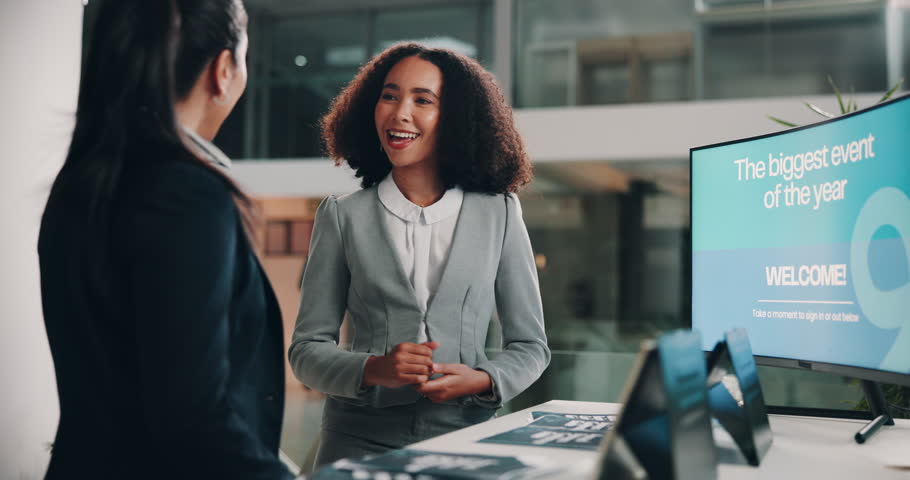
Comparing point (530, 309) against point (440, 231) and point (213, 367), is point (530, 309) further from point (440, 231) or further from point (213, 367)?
point (213, 367)

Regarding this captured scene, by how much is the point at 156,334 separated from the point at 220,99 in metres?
0.36

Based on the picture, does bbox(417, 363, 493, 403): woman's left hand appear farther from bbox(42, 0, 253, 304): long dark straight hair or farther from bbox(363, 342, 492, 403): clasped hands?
bbox(42, 0, 253, 304): long dark straight hair

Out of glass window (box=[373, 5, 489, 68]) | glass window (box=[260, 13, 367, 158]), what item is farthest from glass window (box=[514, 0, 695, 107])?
glass window (box=[260, 13, 367, 158])

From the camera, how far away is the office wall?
6.49 feet

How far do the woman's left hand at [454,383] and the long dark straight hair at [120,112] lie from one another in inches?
21.3

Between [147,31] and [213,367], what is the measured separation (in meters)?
0.42

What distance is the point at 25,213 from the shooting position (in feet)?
6.68

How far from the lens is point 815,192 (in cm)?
147

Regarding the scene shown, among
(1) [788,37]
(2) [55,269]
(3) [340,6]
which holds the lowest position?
(2) [55,269]

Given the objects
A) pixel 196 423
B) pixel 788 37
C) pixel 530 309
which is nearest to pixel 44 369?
pixel 530 309

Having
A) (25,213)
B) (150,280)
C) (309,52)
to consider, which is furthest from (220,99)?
(309,52)

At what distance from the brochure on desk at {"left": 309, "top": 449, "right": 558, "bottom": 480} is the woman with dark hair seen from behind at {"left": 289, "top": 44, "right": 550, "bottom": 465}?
1.42 ft

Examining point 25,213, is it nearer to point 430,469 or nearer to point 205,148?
point 205,148

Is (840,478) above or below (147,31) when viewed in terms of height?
below
